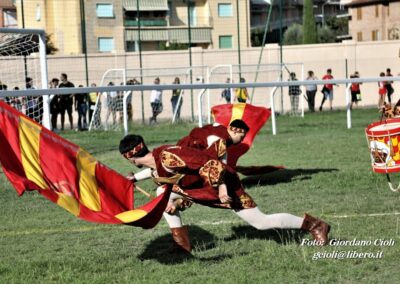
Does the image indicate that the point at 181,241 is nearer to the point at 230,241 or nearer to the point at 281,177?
the point at 230,241

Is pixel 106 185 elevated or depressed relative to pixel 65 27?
depressed

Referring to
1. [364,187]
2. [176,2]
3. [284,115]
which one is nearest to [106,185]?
[364,187]

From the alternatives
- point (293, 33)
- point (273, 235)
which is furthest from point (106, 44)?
point (273, 235)

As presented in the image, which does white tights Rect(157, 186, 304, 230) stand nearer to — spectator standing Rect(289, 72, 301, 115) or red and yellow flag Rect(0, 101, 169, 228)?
red and yellow flag Rect(0, 101, 169, 228)

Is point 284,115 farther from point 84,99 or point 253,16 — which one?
point 253,16

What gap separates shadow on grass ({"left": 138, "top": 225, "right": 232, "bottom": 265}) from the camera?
7805mm

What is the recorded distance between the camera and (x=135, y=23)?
54.6 metres

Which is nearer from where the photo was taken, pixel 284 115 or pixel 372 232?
pixel 372 232

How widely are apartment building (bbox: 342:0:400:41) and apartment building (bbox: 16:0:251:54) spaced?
2195 centimetres

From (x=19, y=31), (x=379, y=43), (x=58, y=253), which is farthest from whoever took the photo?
(x=379, y=43)

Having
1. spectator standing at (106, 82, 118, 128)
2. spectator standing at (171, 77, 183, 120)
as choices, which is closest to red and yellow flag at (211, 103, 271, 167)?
spectator standing at (106, 82, 118, 128)

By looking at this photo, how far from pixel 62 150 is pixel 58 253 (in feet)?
3.72

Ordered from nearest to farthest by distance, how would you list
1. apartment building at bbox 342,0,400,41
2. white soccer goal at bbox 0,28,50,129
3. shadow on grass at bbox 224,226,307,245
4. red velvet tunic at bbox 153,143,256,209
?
red velvet tunic at bbox 153,143,256,209 → shadow on grass at bbox 224,226,307,245 → white soccer goal at bbox 0,28,50,129 → apartment building at bbox 342,0,400,41

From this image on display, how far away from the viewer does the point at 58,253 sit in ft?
27.3
